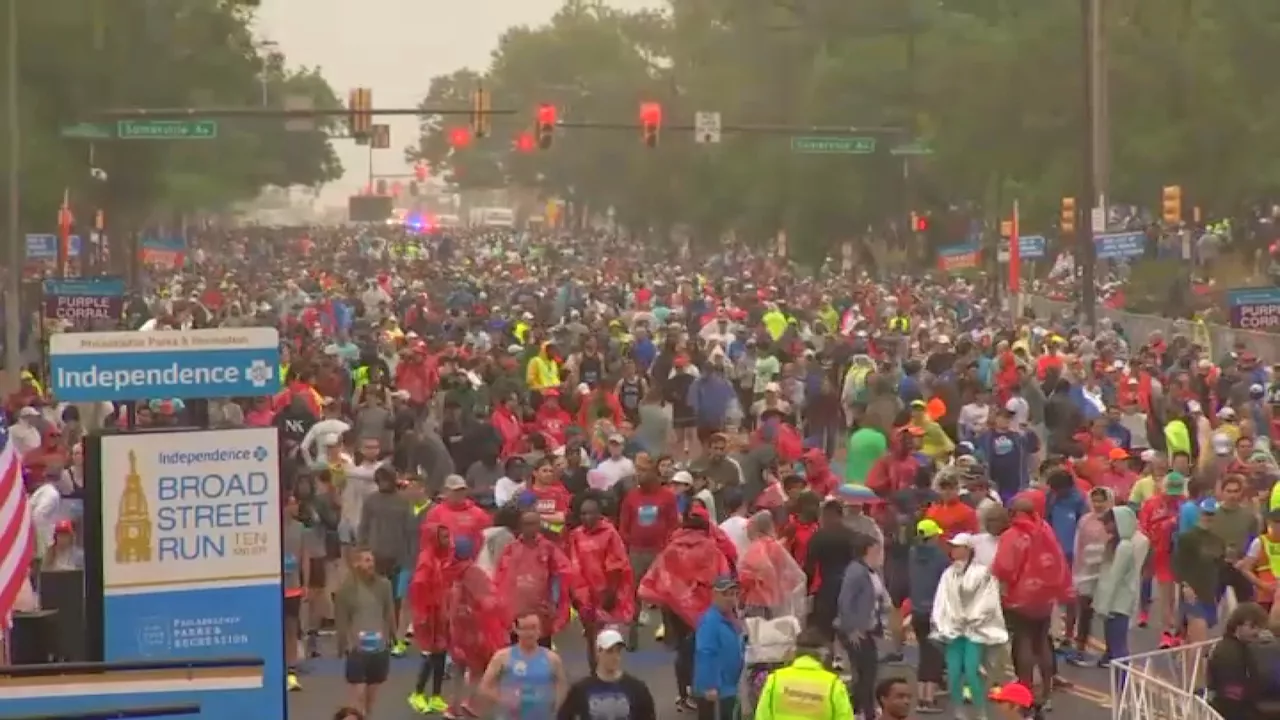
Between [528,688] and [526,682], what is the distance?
0.11ft

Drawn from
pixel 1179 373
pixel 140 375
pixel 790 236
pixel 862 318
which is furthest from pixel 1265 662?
pixel 790 236

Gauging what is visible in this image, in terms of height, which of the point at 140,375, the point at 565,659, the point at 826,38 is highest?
the point at 826,38

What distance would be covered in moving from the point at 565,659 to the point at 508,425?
471 cm

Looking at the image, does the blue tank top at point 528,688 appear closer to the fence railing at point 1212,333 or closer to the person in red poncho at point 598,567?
the person in red poncho at point 598,567

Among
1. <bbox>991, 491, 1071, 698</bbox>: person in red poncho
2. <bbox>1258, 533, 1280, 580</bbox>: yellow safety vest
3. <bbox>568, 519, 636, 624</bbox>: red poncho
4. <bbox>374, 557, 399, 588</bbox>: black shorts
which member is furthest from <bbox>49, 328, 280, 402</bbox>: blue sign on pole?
<bbox>1258, 533, 1280, 580</bbox>: yellow safety vest

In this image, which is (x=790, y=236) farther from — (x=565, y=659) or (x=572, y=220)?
(x=572, y=220)

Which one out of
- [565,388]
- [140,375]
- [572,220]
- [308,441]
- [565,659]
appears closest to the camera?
[140,375]

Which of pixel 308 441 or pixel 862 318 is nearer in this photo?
pixel 308 441

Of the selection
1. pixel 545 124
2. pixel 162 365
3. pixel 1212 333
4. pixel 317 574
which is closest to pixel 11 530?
pixel 162 365

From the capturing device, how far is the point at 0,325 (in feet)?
145

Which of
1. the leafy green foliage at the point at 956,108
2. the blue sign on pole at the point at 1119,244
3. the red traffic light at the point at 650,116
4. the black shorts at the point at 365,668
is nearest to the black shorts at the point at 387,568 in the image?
the black shorts at the point at 365,668

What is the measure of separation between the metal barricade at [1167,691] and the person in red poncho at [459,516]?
4.23 metres

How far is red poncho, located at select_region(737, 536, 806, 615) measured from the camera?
50.7 ft

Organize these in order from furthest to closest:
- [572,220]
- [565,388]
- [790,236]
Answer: [572,220], [790,236], [565,388]
